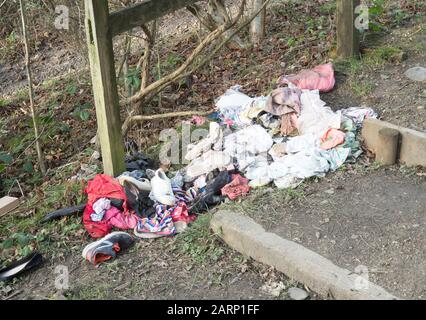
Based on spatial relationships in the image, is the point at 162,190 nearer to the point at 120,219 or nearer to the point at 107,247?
the point at 120,219

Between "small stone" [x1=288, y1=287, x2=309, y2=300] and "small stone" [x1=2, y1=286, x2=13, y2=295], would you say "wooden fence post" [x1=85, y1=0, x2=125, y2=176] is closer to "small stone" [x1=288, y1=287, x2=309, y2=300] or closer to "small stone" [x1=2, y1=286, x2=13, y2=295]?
"small stone" [x1=2, y1=286, x2=13, y2=295]

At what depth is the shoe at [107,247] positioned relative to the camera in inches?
147

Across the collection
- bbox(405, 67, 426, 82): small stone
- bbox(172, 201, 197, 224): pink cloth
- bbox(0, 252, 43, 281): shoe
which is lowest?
bbox(0, 252, 43, 281): shoe

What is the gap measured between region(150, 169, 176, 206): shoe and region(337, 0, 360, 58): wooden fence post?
243 centimetres

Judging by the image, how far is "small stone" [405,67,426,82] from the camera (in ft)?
17.5

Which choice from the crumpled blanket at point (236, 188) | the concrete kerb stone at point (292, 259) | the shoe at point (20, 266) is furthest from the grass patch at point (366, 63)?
the shoe at point (20, 266)

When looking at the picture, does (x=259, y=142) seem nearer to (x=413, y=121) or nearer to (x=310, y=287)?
(x=413, y=121)

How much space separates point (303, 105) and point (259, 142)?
55 cm

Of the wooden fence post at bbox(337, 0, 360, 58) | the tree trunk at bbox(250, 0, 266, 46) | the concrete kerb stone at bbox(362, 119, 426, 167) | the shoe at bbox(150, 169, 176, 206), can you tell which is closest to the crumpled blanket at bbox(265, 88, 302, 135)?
the concrete kerb stone at bbox(362, 119, 426, 167)

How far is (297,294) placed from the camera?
3.30 metres

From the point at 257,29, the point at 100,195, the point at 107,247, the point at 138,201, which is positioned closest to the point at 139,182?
the point at 138,201

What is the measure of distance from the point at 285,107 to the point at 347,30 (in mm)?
1259
